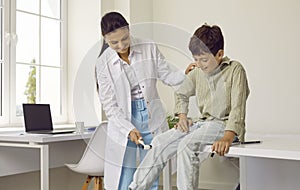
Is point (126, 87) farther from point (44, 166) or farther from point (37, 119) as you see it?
point (37, 119)

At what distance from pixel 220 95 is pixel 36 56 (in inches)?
72.5

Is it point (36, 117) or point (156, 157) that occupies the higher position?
point (36, 117)

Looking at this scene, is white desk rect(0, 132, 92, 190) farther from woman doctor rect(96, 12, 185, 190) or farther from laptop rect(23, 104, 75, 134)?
woman doctor rect(96, 12, 185, 190)

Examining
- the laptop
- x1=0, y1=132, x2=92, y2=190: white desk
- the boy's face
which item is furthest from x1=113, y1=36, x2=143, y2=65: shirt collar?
the laptop

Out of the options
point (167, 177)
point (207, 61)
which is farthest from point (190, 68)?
point (167, 177)

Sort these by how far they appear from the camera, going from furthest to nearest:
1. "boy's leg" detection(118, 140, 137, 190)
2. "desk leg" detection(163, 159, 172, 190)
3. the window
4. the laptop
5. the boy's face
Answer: the window < the laptop < "desk leg" detection(163, 159, 172, 190) < "boy's leg" detection(118, 140, 137, 190) < the boy's face

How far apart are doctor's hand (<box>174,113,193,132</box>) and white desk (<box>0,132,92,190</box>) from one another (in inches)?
29.3

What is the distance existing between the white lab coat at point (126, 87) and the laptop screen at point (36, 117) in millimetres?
815

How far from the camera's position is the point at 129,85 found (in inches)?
63.2

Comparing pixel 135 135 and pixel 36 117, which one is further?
pixel 36 117

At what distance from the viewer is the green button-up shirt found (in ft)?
5.04

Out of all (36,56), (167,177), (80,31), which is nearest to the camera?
(167,177)

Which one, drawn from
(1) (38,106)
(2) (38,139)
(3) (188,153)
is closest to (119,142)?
(3) (188,153)

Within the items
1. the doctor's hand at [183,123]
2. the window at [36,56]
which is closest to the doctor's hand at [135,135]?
the doctor's hand at [183,123]
